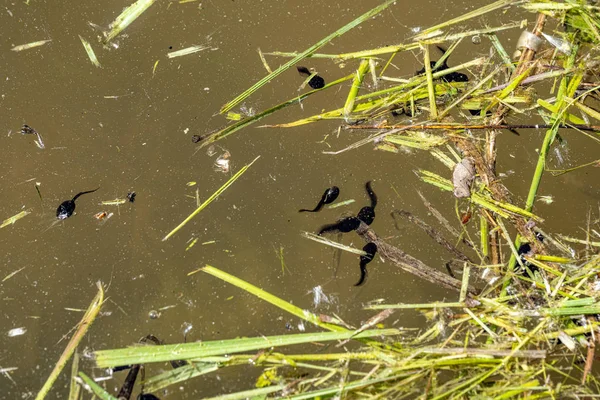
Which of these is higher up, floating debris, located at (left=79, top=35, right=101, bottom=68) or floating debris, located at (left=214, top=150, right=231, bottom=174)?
floating debris, located at (left=79, top=35, right=101, bottom=68)

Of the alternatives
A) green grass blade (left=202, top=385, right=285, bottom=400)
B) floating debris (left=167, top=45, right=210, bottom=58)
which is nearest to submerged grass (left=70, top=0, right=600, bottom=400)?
green grass blade (left=202, top=385, right=285, bottom=400)

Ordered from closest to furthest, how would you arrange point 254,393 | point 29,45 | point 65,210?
point 254,393 < point 65,210 < point 29,45

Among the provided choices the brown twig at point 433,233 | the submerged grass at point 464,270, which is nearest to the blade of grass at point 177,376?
the submerged grass at point 464,270

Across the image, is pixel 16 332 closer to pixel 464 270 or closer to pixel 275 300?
pixel 275 300

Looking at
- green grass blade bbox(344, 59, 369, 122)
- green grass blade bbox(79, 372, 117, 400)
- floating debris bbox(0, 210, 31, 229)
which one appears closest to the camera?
green grass blade bbox(79, 372, 117, 400)

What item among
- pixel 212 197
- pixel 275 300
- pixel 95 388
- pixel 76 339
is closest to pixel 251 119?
pixel 212 197

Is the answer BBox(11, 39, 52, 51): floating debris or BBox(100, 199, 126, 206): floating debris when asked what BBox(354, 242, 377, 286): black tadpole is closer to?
BBox(100, 199, 126, 206): floating debris

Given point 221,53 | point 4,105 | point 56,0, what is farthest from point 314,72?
point 4,105
